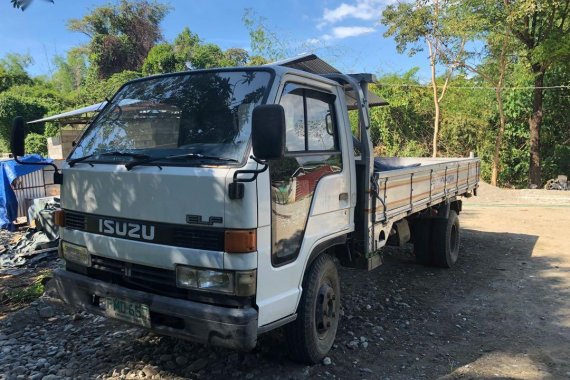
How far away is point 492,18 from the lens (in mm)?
15688

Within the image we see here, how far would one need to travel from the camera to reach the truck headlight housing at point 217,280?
2.72 meters

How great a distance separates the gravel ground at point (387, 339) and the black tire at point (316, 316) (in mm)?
150

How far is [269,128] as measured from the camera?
8.26 feet

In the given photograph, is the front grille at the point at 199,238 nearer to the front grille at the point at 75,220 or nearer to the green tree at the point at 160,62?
the front grille at the point at 75,220

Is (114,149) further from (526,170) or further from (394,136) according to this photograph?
(526,170)

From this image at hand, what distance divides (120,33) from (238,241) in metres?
42.1

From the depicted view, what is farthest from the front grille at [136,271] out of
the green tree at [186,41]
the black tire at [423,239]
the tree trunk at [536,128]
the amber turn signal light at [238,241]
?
the green tree at [186,41]

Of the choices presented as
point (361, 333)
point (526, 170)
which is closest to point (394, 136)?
point (526, 170)

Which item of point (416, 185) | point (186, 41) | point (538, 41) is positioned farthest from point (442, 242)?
point (186, 41)

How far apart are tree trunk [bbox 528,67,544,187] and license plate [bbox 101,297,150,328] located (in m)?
17.6

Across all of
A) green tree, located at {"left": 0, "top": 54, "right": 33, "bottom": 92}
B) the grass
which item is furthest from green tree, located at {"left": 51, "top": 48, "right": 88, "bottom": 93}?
the grass

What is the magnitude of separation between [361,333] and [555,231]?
681 cm

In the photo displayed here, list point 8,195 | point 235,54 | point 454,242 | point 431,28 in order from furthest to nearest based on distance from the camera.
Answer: point 235,54, point 431,28, point 8,195, point 454,242

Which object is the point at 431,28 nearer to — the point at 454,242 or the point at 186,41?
the point at 454,242
